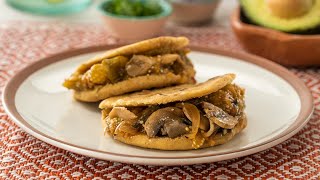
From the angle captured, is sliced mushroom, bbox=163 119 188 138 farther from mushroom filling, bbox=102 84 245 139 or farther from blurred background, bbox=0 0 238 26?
blurred background, bbox=0 0 238 26

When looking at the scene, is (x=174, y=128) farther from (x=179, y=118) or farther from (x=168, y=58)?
(x=168, y=58)

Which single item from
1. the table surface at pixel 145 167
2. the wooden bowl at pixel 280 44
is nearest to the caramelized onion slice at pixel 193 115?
the table surface at pixel 145 167

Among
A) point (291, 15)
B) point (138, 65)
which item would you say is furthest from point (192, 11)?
point (138, 65)

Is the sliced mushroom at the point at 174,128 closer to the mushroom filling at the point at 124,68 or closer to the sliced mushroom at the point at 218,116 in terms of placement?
the sliced mushroom at the point at 218,116

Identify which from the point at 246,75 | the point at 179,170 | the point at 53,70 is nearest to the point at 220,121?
the point at 179,170

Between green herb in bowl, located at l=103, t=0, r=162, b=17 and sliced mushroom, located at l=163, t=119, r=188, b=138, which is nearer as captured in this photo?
sliced mushroom, located at l=163, t=119, r=188, b=138

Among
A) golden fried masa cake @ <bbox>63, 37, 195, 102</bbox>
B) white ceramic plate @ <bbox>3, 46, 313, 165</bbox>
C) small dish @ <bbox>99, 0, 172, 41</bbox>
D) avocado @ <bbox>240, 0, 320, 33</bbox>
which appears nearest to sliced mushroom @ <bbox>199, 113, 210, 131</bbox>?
white ceramic plate @ <bbox>3, 46, 313, 165</bbox>
